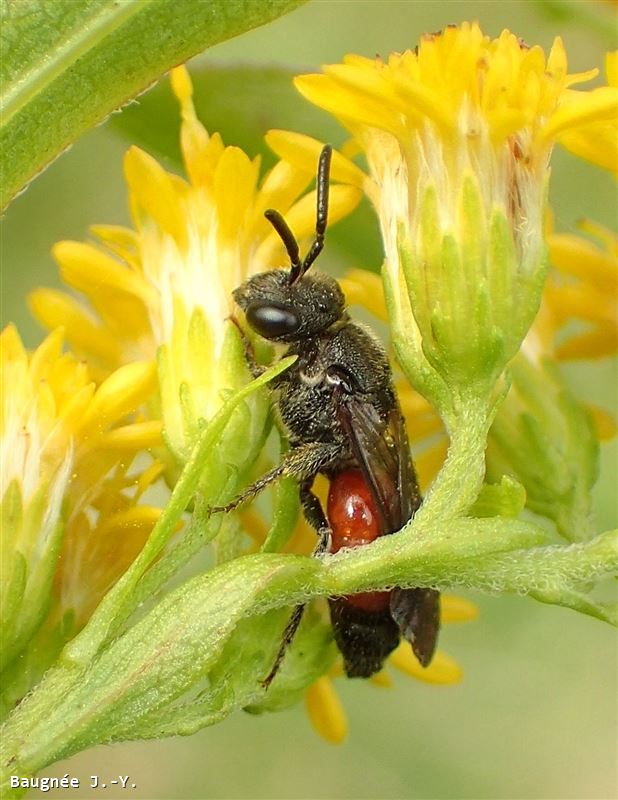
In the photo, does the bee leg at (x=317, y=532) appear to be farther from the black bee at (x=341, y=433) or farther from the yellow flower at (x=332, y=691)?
the yellow flower at (x=332, y=691)

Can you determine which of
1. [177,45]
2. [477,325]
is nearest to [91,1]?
[177,45]

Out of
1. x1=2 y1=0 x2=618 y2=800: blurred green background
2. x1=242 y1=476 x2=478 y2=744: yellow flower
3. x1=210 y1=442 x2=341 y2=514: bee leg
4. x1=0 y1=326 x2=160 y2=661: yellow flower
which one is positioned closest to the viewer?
x1=0 y1=326 x2=160 y2=661: yellow flower

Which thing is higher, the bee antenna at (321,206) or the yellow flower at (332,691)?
the bee antenna at (321,206)

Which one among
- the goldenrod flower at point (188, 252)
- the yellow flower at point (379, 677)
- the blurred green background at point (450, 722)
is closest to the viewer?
the goldenrod flower at point (188, 252)

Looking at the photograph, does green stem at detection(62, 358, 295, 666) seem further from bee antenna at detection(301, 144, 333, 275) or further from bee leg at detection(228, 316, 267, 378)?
bee antenna at detection(301, 144, 333, 275)

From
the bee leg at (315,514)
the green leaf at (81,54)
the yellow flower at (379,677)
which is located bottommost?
the yellow flower at (379,677)

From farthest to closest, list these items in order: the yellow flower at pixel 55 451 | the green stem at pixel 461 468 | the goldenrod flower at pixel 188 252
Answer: the goldenrod flower at pixel 188 252 < the yellow flower at pixel 55 451 < the green stem at pixel 461 468

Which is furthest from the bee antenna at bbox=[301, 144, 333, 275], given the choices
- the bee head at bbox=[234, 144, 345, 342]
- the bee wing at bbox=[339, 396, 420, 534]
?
the bee wing at bbox=[339, 396, 420, 534]

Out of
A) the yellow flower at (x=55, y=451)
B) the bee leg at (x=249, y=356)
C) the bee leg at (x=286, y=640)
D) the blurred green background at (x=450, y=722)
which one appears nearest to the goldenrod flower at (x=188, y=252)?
the bee leg at (x=249, y=356)

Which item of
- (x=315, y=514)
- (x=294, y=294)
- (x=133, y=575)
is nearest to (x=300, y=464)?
(x=315, y=514)
